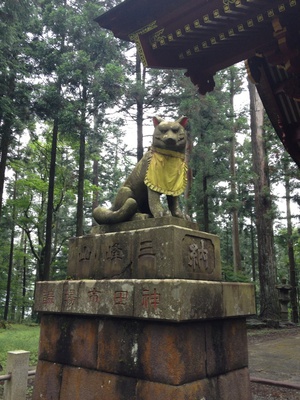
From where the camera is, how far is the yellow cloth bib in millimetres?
4004

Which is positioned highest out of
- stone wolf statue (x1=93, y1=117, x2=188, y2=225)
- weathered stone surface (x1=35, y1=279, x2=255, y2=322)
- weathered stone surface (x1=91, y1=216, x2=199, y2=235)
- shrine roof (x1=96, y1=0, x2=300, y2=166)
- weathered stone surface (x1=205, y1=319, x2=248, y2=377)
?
shrine roof (x1=96, y1=0, x2=300, y2=166)

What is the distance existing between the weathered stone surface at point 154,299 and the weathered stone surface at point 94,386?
1.91ft

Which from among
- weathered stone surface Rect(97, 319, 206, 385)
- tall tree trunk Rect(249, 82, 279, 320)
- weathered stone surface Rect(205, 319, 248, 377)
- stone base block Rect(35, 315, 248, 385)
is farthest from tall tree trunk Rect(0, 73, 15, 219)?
weathered stone surface Rect(205, 319, 248, 377)

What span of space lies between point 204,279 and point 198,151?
1375cm

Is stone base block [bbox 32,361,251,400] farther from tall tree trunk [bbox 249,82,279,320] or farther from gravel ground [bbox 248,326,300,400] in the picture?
tall tree trunk [bbox 249,82,279,320]

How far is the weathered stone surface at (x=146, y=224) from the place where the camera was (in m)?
3.70

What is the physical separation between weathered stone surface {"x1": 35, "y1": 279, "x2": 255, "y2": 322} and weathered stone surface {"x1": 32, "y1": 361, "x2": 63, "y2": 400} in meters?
0.61

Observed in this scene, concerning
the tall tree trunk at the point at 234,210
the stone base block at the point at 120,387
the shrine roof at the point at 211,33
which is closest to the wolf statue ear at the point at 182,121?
the shrine roof at the point at 211,33

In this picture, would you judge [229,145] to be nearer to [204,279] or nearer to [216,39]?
[216,39]

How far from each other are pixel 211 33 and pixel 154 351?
4.21 meters

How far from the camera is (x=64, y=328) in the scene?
156 inches

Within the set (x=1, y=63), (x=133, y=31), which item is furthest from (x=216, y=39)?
(x=1, y=63)

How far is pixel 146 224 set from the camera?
12.6 feet

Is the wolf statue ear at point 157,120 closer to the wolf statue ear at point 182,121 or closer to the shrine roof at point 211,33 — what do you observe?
the wolf statue ear at point 182,121
